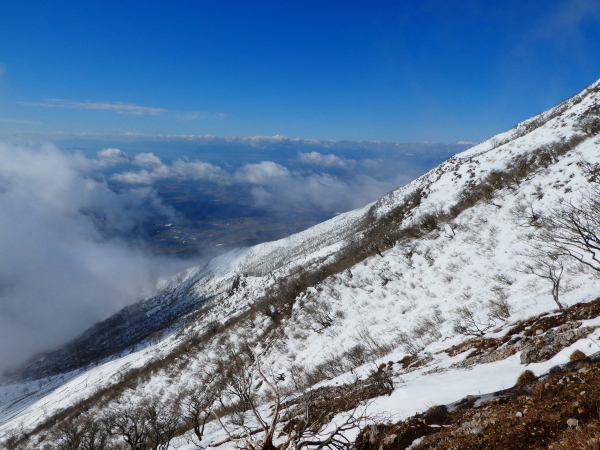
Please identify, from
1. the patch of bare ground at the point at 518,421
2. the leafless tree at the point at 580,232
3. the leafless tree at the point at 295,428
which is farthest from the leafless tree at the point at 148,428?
the leafless tree at the point at 580,232

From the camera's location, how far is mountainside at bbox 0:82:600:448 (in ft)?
26.1

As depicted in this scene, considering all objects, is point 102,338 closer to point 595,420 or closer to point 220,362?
point 220,362

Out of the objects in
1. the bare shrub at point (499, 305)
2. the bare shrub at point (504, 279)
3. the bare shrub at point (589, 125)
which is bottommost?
the bare shrub at point (499, 305)

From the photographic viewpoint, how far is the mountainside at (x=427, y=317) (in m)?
7.96

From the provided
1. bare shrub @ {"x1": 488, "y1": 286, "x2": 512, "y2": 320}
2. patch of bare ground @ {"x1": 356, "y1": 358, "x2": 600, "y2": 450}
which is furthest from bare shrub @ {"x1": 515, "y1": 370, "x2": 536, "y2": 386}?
bare shrub @ {"x1": 488, "y1": 286, "x2": 512, "y2": 320}

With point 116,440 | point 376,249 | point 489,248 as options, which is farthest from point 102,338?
point 489,248

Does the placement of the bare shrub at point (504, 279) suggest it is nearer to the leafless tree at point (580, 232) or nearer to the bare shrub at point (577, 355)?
the leafless tree at point (580, 232)

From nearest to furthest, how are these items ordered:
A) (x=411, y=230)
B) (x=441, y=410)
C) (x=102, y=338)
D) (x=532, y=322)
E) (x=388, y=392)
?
(x=441, y=410), (x=388, y=392), (x=532, y=322), (x=411, y=230), (x=102, y=338)

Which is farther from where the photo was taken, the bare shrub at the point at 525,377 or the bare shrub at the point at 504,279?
the bare shrub at the point at 504,279

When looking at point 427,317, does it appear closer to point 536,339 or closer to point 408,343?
point 408,343

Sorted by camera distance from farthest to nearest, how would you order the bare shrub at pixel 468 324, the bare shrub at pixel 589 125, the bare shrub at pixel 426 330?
the bare shrub at pixel 589 125, the bare shrub at pixel 426 330, the bare shrub at pixel 468 324

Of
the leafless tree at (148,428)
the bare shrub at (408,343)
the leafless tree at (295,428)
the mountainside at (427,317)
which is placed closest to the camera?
the leafless tree at (295,428)

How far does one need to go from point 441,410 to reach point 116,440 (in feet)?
109

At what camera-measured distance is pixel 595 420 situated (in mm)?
3352
